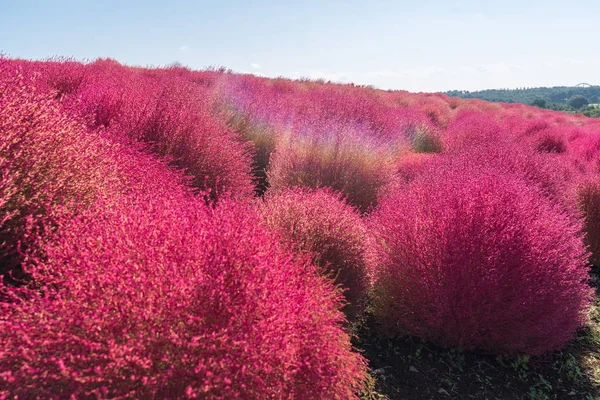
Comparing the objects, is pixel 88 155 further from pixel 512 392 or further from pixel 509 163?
pixel 509 163

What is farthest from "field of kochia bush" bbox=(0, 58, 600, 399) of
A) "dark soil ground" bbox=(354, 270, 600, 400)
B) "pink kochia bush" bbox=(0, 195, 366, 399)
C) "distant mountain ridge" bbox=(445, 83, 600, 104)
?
"distant mountain ridge" bbox=(445, 83, 600, 104)

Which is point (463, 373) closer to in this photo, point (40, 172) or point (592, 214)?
point (40, 172)

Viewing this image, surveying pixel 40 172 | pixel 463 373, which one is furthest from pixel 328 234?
pixel 40 172

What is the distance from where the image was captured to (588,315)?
4.79m

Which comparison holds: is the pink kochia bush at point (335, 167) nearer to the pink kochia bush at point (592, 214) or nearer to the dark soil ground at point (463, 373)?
the dark soil ground at point (463, 373)

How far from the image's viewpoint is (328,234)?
342 centimetres

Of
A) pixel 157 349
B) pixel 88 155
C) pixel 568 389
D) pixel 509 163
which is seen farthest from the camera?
pixel 509 163

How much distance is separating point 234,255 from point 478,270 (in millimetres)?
2104

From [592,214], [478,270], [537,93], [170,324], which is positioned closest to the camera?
[170,324]

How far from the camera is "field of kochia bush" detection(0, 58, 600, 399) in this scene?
1.64 meters

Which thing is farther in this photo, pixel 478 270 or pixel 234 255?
pixel 478 270

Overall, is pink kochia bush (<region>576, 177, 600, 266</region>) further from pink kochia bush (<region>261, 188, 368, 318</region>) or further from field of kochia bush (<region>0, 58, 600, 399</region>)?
pink kochia bush (<region>261, 188, 368, 318</region>)

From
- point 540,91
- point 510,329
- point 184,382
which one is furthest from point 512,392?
point 540,91

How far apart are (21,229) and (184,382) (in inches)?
53.9
